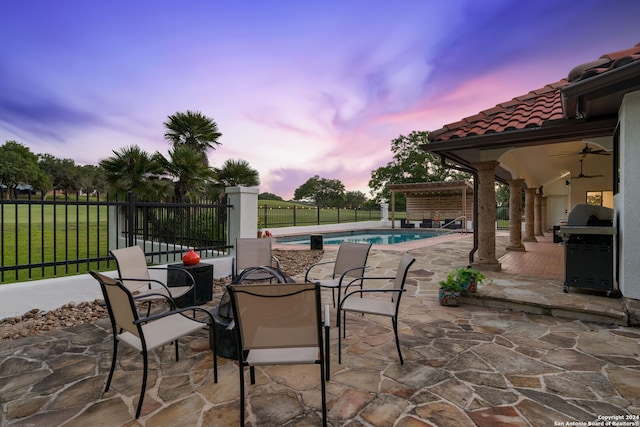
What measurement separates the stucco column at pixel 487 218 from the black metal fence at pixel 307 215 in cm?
995

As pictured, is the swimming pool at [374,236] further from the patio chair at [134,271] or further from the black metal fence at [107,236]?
the patio chair at [134,271]

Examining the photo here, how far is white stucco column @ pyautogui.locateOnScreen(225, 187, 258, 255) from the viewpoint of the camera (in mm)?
6207

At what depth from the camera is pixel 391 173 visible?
35.0m

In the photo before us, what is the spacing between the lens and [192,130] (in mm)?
11070

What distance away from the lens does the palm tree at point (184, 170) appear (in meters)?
8.52

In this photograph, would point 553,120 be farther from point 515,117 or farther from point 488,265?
point 488,265

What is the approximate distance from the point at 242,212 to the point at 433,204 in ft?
60.7

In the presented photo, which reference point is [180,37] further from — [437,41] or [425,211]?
[425,211]

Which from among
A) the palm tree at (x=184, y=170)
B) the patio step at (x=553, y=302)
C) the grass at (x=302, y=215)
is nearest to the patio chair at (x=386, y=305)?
the patio step at (x=553, y=302)

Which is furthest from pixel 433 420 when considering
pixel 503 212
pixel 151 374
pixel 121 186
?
pixel 503 212

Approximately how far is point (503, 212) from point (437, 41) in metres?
18.7

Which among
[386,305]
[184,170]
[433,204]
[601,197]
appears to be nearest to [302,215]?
[433,204]

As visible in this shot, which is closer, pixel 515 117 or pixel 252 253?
pixel 252 253

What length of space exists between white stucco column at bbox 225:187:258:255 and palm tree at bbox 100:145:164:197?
9.84 feet
